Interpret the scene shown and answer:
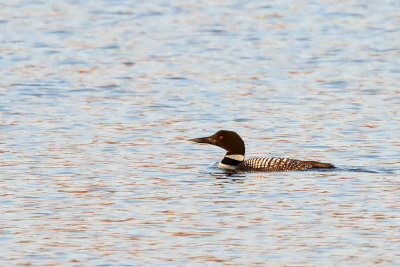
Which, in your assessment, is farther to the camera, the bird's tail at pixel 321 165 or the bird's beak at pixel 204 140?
the bird's beak at pixel 204 140

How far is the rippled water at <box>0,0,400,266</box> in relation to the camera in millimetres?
12523

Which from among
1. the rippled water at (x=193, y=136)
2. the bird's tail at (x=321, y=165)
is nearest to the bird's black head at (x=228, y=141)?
Result: the rippled water at (x=193, y=136)

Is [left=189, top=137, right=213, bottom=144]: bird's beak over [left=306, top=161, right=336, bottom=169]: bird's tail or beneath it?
over

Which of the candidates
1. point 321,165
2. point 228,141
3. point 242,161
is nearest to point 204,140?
point 228,141

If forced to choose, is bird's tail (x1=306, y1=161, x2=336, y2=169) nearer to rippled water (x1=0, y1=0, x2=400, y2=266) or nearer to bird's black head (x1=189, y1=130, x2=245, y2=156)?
rippled water (x1=0, y1=0, x2=400, y2=266)

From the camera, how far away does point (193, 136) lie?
19719 mm

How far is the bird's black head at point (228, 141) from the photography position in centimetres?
1788

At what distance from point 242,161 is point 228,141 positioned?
44 centimetres

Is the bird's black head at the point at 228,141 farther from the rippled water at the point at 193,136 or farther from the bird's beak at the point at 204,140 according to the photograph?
the rippled water at the point at 193,136

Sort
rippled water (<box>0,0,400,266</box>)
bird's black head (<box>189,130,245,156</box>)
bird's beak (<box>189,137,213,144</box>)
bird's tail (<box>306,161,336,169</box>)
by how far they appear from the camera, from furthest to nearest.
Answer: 1. bird's beak (<box>189,137,213,144</box>)
2. bird's black head (<box>189,130,245,156</box>)
3. bird's tail (<box>306,161,336,169</box>)
4. rippled water (<box>0,0,400,266</box>)

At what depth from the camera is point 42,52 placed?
31453mm

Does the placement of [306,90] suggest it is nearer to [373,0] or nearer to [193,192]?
[193,192]

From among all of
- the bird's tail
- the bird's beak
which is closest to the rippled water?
the bird's tail

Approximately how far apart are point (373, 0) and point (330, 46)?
1144 centimetres
